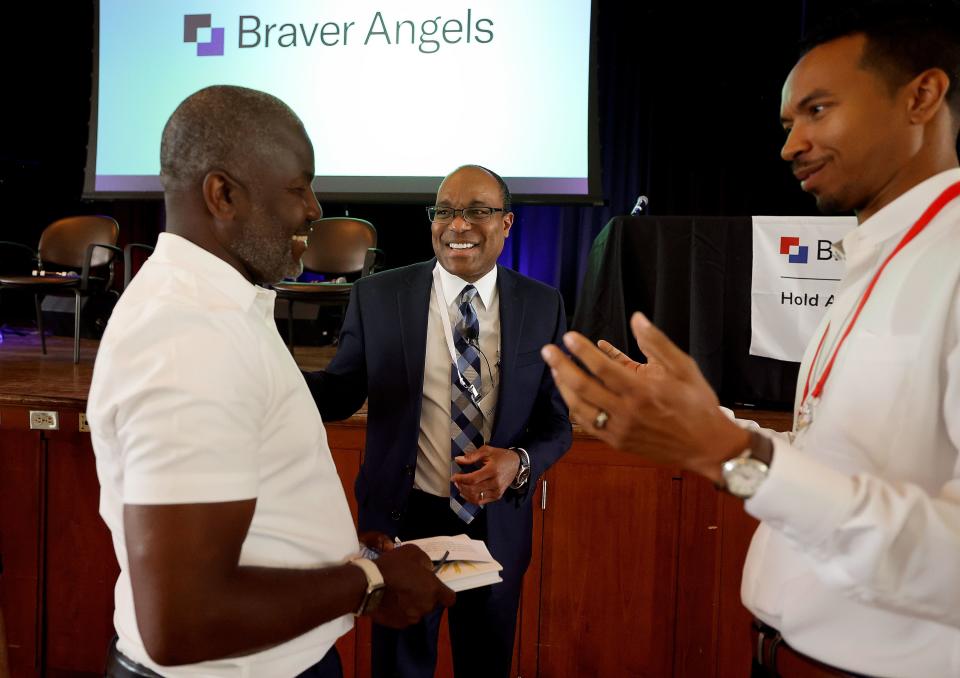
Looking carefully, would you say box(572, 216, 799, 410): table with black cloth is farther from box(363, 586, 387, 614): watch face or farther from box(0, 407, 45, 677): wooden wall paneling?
box(0, 407, 45, 677): wooden wall paneling

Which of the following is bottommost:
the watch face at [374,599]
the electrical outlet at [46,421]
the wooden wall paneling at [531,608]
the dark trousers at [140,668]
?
the wooden wall paneling at [531,608]

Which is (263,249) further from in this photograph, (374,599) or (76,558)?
(76,558)

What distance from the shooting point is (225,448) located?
2.97 feet

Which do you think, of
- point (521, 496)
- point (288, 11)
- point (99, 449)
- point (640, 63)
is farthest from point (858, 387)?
point (640, 63)

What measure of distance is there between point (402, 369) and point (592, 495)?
3.81 feet

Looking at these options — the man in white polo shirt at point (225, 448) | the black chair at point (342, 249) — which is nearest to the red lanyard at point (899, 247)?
the man in white polo shirt at point (225, 448)

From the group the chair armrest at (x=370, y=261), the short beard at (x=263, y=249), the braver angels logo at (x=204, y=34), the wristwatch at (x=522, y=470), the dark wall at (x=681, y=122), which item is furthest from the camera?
the dark wall at (x=681, y=122)

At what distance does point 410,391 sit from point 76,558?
6.08 feet

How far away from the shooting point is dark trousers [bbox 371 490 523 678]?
2074 millimetres

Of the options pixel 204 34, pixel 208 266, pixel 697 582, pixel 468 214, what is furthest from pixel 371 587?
pixel 204 34

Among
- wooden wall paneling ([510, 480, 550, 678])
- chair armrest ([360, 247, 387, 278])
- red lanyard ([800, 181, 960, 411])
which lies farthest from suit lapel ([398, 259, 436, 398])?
chair armrest ([360, 247, 387, 278])

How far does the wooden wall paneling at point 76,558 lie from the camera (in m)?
2.91

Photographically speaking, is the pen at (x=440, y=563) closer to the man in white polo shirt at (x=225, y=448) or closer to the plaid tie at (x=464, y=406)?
the man in white polo shirt at (x=225, y=448)

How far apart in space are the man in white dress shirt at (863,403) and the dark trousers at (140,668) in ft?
2.29
